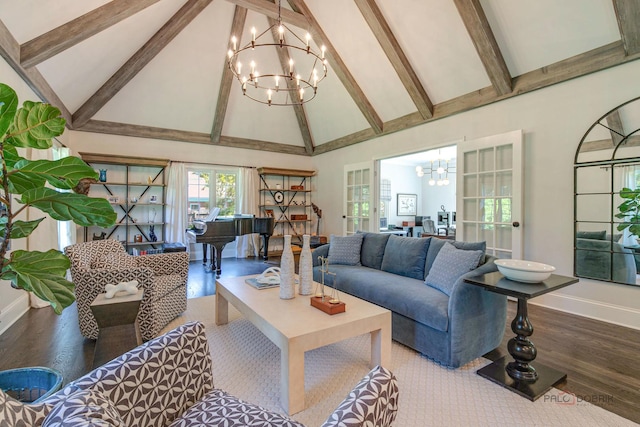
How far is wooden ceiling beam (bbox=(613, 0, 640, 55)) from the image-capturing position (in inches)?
112

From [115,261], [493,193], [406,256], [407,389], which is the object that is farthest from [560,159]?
[115,261]

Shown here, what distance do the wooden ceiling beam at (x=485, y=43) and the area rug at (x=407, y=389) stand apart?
345cm

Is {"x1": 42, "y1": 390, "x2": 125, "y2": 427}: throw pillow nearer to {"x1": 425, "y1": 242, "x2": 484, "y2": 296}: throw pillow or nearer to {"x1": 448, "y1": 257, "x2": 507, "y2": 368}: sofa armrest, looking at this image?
{"x1": 448, "y1": 257, "x2": 507, "y2": 368}: sofa armrest

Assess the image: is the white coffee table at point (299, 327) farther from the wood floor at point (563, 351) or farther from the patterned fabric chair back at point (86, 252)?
the patterned fabric chair back at point (86, 252)

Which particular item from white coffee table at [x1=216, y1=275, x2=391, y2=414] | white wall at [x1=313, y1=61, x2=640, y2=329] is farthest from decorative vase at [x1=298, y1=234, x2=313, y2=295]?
white wall at [x1=313, y1=61, x2=640, y2=329]

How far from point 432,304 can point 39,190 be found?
2.45 meters

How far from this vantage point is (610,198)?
130 inches

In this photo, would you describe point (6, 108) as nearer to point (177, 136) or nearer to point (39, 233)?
point (39, 233)

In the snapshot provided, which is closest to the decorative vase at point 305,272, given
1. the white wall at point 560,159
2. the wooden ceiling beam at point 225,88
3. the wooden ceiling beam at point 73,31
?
the white wall at point 560,159

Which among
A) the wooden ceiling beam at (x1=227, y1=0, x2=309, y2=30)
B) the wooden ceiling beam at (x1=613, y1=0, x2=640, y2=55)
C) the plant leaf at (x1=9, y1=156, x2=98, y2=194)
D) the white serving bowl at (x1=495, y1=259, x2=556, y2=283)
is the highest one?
the wooden ceiling beam at (x1=227, y1=0, x2=309, y2=30)

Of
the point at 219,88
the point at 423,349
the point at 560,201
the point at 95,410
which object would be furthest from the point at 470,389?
the point at 219,88

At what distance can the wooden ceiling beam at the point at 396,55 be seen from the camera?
4293mm

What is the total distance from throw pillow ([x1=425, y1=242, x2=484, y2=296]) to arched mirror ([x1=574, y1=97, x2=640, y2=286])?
1.86 metres

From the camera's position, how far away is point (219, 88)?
20.8ft
